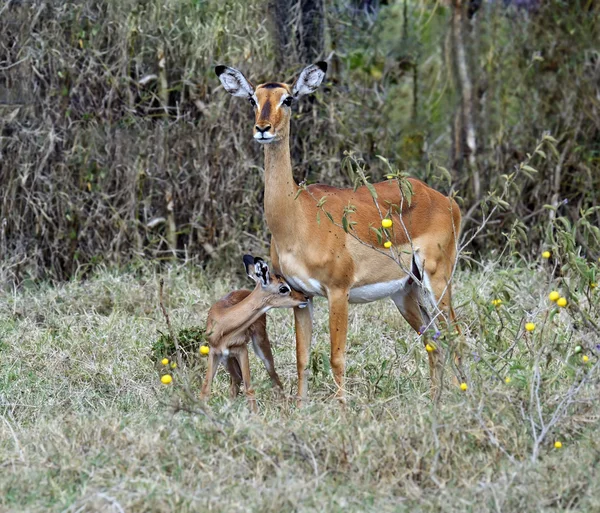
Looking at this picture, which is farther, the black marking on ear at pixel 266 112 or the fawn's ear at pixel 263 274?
the fawn's ear at pixel 263 274

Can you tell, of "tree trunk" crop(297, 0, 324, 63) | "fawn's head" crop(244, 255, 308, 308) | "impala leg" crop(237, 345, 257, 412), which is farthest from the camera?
"tree trunk" crop(297, 0, 324, 63)

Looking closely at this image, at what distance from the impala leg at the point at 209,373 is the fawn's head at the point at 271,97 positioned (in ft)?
3.94

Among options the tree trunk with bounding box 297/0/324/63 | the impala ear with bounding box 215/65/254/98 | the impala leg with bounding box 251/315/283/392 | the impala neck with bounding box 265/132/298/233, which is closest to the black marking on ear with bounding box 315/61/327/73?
the impala ear with bounding box 215/65/254/98

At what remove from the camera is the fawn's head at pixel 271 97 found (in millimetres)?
5641

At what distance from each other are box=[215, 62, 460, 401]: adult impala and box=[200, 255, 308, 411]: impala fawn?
0.10 metres

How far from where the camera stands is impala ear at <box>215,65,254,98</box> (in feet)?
19.9

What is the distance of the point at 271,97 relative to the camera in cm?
576

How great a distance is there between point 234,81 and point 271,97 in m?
0.52

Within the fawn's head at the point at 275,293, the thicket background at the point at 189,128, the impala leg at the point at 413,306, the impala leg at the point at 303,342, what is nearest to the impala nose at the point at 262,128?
the fawn's head at the point at 275,293

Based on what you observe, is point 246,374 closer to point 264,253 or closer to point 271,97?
point 271,97

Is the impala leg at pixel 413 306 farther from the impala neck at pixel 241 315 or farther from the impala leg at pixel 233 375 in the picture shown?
the impala leg at pixel 233 375

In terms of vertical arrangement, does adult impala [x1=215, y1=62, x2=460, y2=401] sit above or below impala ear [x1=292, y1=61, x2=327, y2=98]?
below

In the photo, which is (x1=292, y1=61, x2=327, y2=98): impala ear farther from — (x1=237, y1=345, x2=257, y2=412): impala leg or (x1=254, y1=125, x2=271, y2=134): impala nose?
(x1=237, y1=345, x2=257, y2=412): impala leg

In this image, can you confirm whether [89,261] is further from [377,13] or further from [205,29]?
[377,13]
